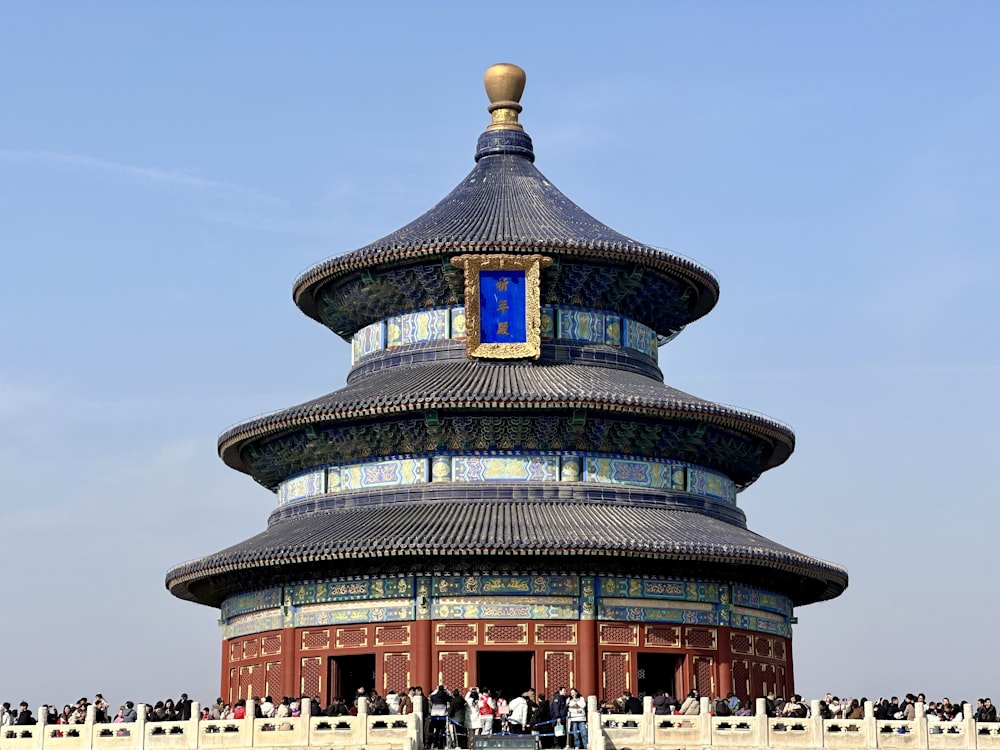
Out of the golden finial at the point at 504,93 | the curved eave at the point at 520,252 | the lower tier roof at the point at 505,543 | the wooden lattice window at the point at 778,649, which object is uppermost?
the golden finial at the point at 504,93

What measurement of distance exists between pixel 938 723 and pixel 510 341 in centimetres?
1793

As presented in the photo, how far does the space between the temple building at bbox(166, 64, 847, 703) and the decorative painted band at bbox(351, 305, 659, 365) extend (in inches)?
2.8

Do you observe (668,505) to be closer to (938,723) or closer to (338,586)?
(338,586)

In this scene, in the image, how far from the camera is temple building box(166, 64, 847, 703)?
50312mm

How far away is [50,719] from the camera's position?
149 ft

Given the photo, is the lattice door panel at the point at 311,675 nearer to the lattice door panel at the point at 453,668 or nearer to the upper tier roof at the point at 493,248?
the lattice door panel at the point at 453,668

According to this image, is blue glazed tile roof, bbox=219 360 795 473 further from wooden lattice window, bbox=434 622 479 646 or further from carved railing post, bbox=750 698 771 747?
carved railing post, bbox=750 698 771 747

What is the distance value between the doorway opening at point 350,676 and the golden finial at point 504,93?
18660mm

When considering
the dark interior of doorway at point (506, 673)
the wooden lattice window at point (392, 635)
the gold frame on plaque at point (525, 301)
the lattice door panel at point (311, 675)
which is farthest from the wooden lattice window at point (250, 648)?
the gold frame on plaque at point (525, 301)

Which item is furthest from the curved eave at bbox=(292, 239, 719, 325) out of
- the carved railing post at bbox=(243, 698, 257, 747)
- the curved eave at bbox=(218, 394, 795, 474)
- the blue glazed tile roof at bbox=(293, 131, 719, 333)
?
the carved railing post at bbox=(243, 698, 257, 747)

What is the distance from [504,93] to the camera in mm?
61719

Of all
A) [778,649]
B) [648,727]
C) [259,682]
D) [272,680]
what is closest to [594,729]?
[648,727]

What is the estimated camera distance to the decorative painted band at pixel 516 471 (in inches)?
2080

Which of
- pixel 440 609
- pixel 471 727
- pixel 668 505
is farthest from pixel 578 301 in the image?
pixel 471 727
